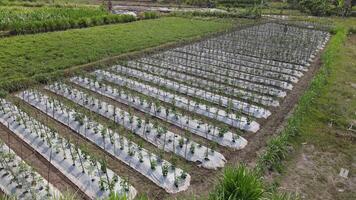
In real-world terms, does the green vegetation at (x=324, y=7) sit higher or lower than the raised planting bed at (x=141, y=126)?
higher

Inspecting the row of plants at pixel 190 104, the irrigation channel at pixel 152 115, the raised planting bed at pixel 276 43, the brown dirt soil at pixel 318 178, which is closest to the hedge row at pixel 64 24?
the irrigation channel at pixel 152 115

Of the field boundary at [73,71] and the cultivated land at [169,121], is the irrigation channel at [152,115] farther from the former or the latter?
the field boundary at [73,71]

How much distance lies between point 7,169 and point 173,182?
3.21 meters

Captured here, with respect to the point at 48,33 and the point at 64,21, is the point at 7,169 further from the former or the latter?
the point at 64,21

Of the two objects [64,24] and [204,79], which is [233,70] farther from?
[64,24]

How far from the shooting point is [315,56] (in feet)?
52.4

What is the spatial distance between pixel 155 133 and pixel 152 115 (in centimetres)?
112

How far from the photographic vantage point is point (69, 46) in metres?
15.5

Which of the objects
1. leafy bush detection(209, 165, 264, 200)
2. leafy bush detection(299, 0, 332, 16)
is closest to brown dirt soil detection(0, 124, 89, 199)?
leafy bush detection(209, 165, 264, 200)

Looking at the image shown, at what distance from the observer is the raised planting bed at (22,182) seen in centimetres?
542

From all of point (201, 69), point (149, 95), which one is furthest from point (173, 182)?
point (201, 69)

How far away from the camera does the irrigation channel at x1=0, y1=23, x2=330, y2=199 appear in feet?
19.9

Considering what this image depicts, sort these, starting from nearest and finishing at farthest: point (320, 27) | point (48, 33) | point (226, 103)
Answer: point (226, 103) < point (48, 33) < point (320, 27)

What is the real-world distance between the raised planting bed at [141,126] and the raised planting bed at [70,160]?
0.85 metres
